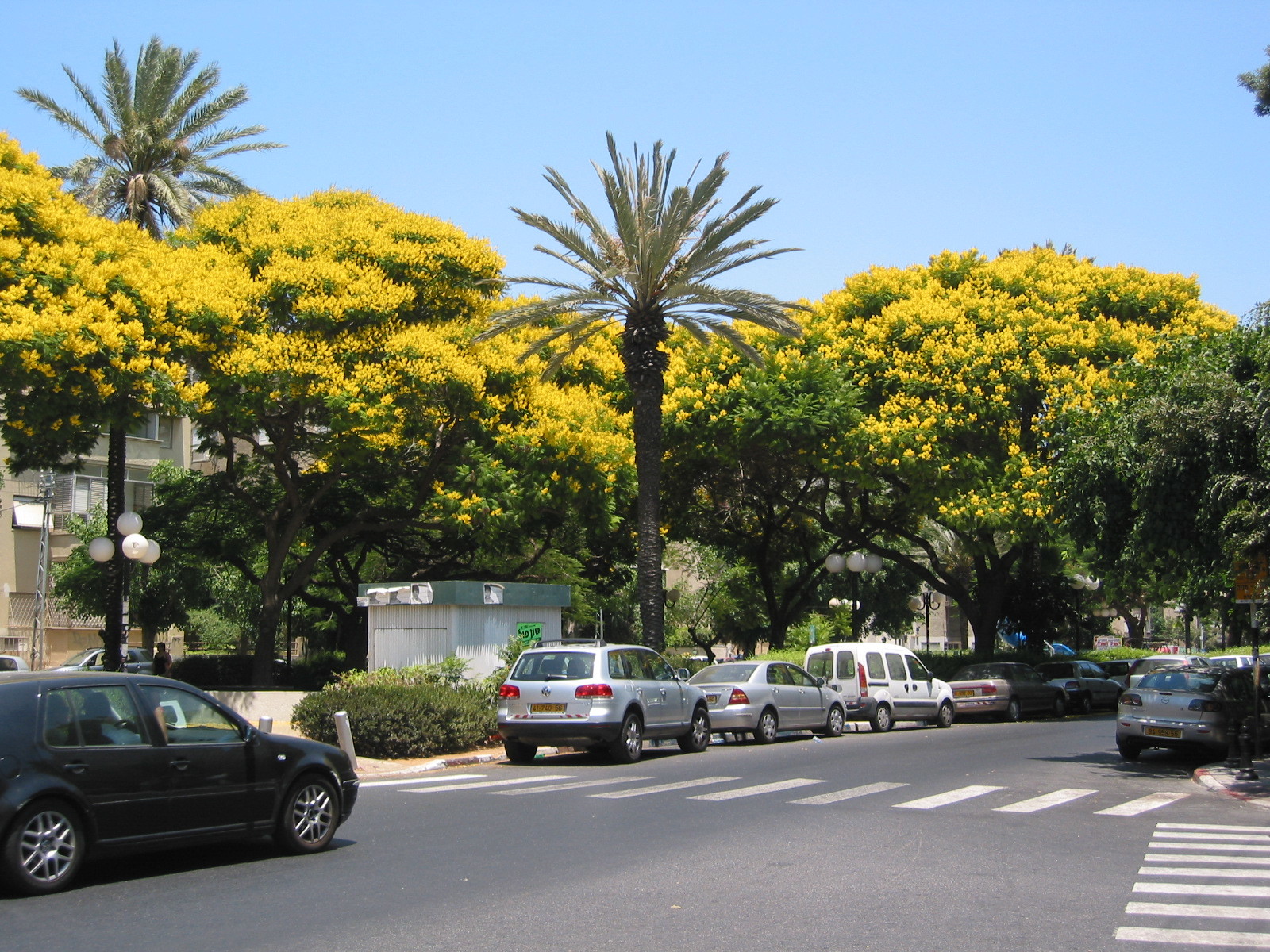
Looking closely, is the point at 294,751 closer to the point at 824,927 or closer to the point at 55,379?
the point at 824,927

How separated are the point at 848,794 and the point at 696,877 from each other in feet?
18.7

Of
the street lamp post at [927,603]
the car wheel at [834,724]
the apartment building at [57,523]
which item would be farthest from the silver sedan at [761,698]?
the apartment building at [57,523]

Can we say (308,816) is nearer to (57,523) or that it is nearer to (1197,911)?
(1197,911)

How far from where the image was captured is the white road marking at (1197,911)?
7863mm

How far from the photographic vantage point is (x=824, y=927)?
7.44 metres

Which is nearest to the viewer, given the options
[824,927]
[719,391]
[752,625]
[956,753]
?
[824,927]

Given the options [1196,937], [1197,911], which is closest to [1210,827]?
[1197,911]

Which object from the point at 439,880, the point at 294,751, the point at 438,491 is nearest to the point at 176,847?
the point at 294,751

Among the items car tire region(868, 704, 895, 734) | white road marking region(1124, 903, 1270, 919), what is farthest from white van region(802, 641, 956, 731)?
white road marking region(1124, 903, 1270, 919)

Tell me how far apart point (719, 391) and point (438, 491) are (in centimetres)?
921

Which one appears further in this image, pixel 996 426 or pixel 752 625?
pixel 752 625

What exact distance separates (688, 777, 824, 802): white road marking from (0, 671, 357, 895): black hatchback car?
15.8 ft

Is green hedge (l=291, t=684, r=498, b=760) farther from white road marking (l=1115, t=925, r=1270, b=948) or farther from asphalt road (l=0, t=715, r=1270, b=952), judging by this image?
white road marking (l=1115, t=925, r=1270, b=948)

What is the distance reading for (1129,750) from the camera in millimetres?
19656
